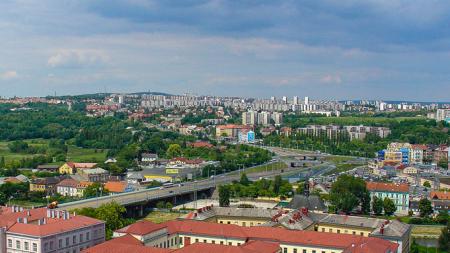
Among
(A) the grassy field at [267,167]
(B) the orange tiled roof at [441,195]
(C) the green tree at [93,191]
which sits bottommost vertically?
(A) the grassy field at [267,167]

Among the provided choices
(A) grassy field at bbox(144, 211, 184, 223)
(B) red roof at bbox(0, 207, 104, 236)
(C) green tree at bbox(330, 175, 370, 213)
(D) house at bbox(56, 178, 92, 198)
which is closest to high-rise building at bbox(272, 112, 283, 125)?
(D) house at bbox(56, 178, 92, 198)

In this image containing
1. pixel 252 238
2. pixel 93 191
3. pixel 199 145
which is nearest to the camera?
pixel 252 238

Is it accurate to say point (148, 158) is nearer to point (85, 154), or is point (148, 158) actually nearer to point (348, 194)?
point (85, 154)

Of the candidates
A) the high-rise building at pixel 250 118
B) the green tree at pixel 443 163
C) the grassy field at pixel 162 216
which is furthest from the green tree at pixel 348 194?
the high-rise building at pixel 250 118

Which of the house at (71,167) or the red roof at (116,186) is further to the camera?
the house at (71,167)

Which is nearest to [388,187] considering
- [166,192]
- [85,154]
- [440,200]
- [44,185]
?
[440,200]

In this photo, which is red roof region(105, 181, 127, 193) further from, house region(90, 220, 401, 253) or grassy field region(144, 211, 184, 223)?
house region(90, 220, 401, 253)

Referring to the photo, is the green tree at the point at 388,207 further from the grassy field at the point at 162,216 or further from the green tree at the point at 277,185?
the grassy field at the point at 162,216
